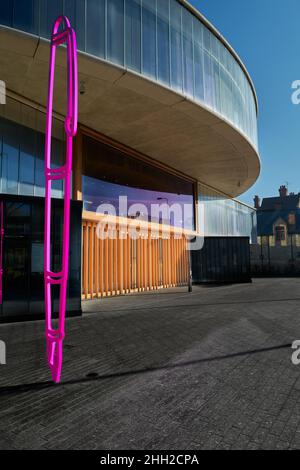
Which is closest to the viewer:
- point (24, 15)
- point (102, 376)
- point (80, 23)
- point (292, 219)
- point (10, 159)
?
point (102, 376)

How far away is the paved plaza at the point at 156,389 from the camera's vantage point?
141 inches

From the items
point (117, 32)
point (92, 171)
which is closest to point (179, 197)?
point (92, 171)

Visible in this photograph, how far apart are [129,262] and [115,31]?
38.0 feet

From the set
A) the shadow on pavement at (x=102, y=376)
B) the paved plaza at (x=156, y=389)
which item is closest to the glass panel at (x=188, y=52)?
the paved plaza at (x=156, y=389)

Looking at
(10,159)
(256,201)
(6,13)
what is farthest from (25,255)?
(256,201)

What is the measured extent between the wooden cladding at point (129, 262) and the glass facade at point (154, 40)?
307 inches

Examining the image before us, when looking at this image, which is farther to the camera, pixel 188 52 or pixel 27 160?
pixel 188 52

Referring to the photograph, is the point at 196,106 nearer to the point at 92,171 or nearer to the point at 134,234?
the point at 92,171

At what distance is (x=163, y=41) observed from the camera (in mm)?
13656

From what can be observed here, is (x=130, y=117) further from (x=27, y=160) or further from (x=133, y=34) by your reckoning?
(x=27, y=160)

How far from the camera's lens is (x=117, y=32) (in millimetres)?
12023

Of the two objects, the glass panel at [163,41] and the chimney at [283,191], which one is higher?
the chimney at [283,191]

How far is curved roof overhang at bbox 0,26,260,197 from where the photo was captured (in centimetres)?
1102

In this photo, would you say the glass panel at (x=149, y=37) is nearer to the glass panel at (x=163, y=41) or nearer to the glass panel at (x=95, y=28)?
the glass panel at (x=163, y=41)
